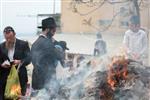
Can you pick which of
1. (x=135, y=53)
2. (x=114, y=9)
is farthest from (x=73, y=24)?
(x=135, y=53)

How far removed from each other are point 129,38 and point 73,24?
1303mm

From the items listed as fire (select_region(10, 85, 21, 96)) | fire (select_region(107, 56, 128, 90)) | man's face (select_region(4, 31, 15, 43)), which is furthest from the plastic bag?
fire (select_region(107, 56, 128, 90))

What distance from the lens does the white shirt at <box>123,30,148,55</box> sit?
630cm

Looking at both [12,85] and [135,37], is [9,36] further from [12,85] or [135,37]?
[135,37]

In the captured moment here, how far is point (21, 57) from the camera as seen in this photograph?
579cm

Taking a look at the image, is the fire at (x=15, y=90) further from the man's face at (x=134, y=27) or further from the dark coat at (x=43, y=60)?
the man's face at (x=134, y=27)

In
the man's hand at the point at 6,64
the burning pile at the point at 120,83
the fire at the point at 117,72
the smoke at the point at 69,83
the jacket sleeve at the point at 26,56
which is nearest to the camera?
the burning pile at the point at 120,83

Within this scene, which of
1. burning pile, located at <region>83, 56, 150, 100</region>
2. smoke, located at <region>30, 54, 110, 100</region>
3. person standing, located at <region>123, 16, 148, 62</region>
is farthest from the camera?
person standing, located at <region>123, 16, 148, 62</region>

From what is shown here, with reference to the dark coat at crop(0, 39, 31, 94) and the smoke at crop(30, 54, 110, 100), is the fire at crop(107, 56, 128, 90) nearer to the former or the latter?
the smoke at crop(30, 54, 110, 100)

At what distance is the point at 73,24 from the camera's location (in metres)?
7.32

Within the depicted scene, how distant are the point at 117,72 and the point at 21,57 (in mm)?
1472

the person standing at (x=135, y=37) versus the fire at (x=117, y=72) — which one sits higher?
the person standing at (x=135, y=37)

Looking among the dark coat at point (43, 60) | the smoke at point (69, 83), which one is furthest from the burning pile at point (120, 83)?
the dark coat at point (43, 60)

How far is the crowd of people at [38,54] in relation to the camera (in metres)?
5.47
